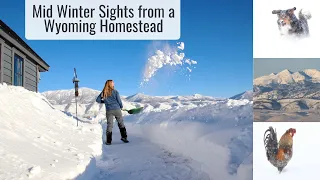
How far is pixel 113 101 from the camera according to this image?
7.68m

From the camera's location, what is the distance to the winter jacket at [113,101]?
7574 mm

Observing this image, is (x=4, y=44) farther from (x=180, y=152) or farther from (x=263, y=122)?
(x=263, y=122)

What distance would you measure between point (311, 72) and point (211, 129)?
2.09 metres

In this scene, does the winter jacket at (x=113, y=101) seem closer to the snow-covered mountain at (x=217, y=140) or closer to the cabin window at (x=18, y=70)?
the snow-covered mountain at (x=217, y=140)

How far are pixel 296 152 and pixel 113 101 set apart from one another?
4122mm

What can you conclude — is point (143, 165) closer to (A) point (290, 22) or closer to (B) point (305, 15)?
(A) point (290, 22)

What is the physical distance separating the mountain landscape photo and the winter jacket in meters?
3.36

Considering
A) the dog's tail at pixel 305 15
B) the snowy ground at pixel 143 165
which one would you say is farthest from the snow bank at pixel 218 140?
the dog's tail at pixel 305 15

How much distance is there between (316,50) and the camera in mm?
5367

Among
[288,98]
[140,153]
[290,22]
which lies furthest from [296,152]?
[140,153]

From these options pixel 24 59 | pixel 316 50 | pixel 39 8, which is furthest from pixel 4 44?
pixel 316 50

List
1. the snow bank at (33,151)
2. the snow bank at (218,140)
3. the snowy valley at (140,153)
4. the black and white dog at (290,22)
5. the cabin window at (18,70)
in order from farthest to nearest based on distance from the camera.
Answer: the cabin window at (18,70), the black and white dog at (290,22), the snow bank at (218,140), the snowy valley at (140,153), the snow bank at (33,151)

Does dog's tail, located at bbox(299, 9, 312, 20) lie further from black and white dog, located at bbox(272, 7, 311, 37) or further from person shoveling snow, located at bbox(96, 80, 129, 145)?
person shoveling snow, located at bbox(96, 80, 129, 145)

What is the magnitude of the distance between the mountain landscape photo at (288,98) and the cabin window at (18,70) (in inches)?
390
